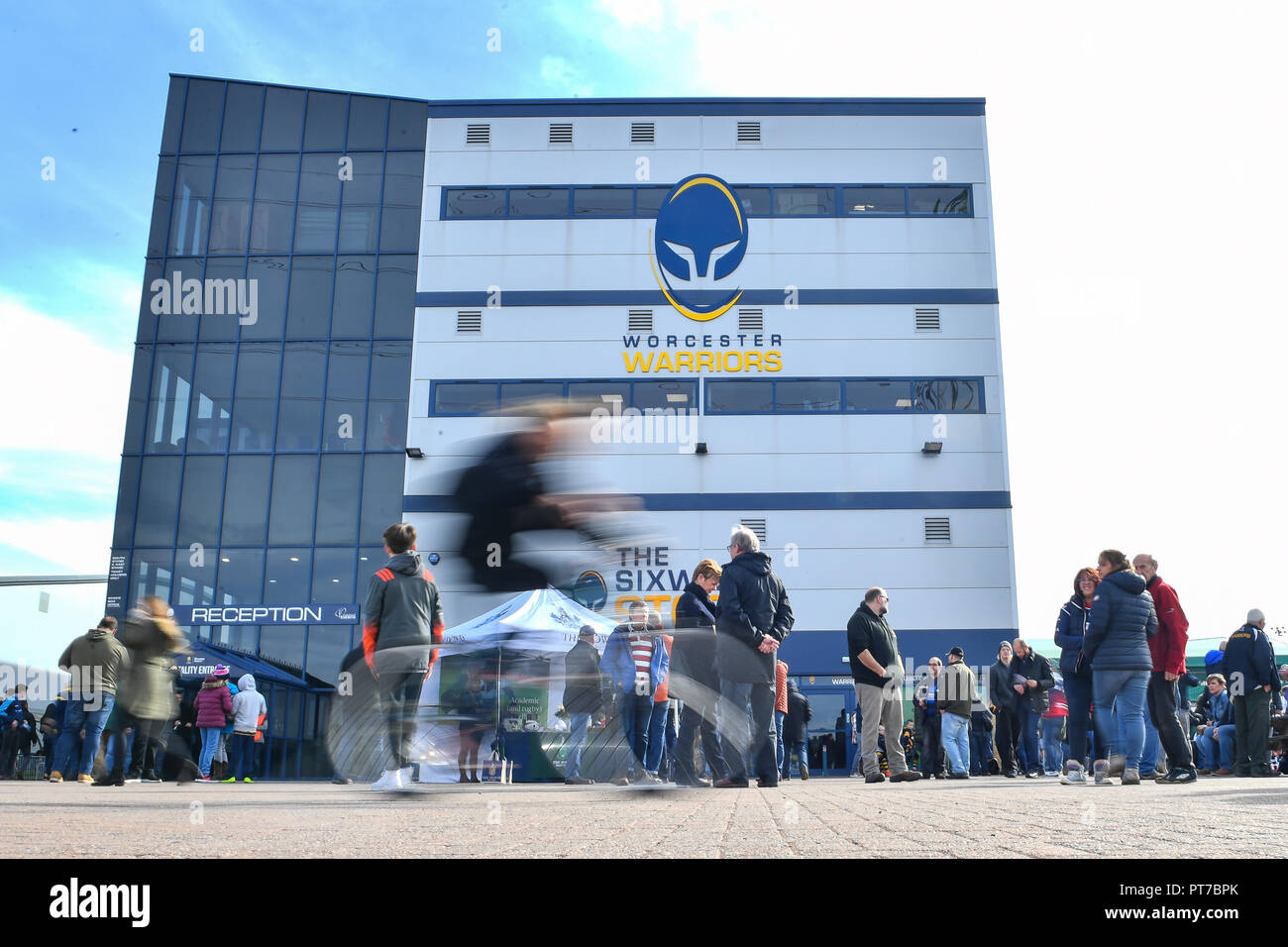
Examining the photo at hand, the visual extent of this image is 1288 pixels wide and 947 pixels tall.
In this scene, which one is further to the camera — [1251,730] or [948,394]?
[948,394]

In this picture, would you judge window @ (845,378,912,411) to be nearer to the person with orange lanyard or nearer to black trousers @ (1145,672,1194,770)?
black trousers @ (1145,672,1194,770)

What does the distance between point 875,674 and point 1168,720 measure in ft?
8.09

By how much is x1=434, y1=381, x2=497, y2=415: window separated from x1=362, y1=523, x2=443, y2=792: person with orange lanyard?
18.0 m

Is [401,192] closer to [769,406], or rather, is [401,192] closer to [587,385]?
[587,385]

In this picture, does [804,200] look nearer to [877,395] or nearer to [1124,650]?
[877,395]

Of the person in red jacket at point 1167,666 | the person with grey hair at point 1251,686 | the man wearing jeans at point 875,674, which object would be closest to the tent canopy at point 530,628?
the man wearing jeans at point 875,674

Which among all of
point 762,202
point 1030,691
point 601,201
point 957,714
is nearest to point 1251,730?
point 1030,691

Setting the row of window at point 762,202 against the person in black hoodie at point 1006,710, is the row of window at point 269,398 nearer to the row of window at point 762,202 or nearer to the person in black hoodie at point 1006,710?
the row of window at point 762,202

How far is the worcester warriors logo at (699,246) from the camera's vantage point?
80.5 ft

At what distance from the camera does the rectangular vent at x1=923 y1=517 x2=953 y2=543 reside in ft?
75.1

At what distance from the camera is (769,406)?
23766 mm

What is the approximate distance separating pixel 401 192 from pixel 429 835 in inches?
978

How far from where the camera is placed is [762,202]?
82.8 ft

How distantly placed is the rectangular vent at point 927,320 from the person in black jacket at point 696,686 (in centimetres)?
1836
